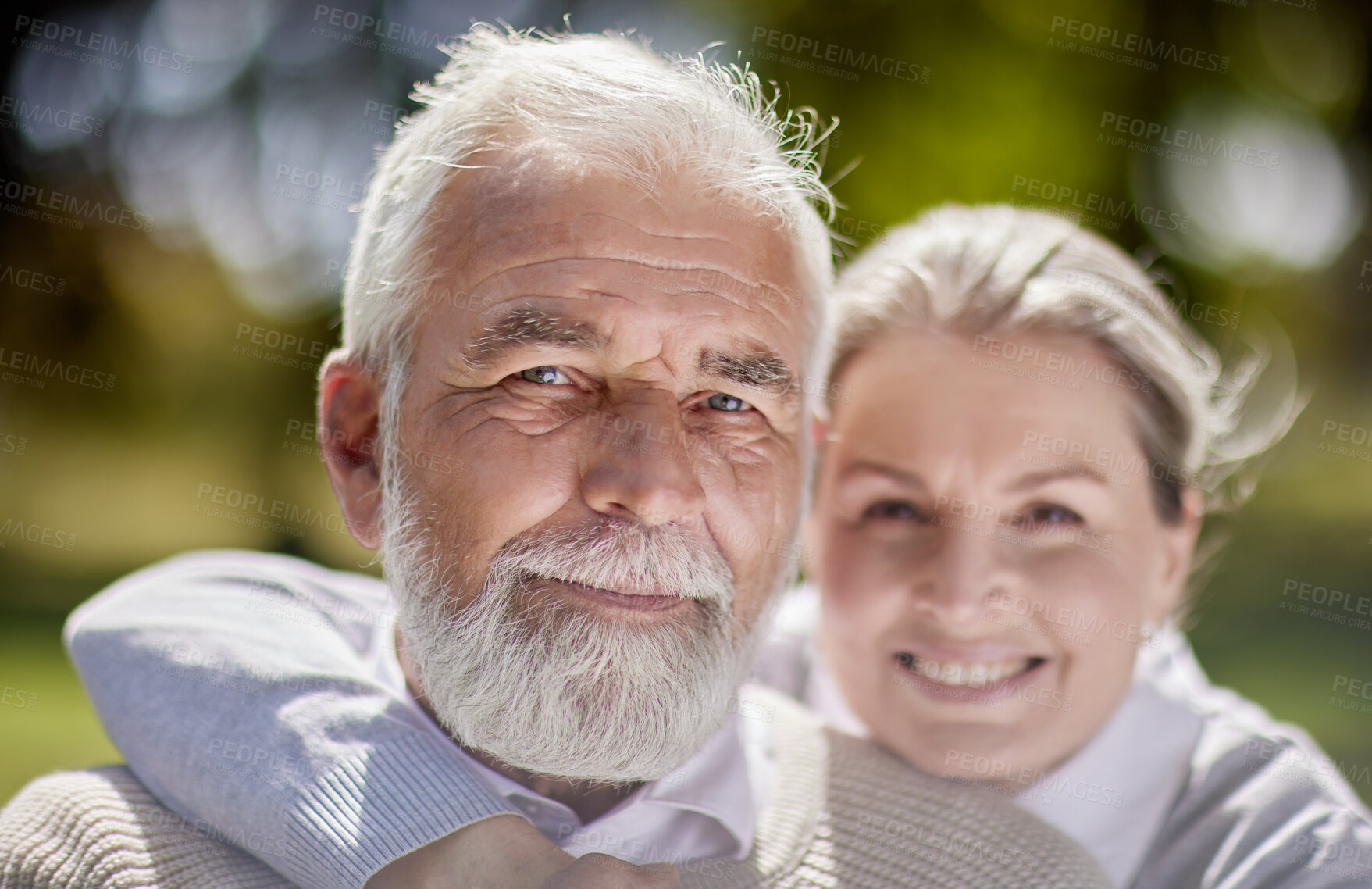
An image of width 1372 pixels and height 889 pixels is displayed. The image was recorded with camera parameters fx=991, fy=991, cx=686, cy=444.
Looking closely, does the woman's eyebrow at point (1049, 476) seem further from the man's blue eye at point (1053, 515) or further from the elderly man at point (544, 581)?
the elderly man at point (544, 581)

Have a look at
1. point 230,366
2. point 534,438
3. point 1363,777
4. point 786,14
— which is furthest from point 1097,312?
point 230,366

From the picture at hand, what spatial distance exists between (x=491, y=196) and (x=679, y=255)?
1.13 feet

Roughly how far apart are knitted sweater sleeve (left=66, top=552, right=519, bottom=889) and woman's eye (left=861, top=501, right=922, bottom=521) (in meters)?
1.03

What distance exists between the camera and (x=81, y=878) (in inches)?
59.9

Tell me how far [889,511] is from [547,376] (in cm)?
92

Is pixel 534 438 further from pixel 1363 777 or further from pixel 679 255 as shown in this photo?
pixel 1363 777

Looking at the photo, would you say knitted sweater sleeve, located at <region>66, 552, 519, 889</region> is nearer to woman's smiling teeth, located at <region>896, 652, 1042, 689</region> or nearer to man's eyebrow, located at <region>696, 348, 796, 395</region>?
man's eyebrow, located at <region>696, 348, 796, 395</region>

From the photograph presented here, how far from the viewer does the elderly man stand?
4.99ft

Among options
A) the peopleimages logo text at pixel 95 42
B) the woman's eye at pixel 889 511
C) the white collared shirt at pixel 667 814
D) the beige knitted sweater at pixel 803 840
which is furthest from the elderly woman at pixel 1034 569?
the peopleimages logo text at pixel 95 42

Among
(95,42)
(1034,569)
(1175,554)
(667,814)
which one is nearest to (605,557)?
(667,814)

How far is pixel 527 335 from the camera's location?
1603mm

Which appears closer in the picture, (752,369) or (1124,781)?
(752,369)

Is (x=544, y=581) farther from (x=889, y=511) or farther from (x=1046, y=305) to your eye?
(x=1046, y=305)

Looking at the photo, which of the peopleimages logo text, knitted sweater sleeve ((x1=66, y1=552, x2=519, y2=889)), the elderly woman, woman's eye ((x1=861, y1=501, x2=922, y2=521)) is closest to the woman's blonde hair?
the elderly woman
